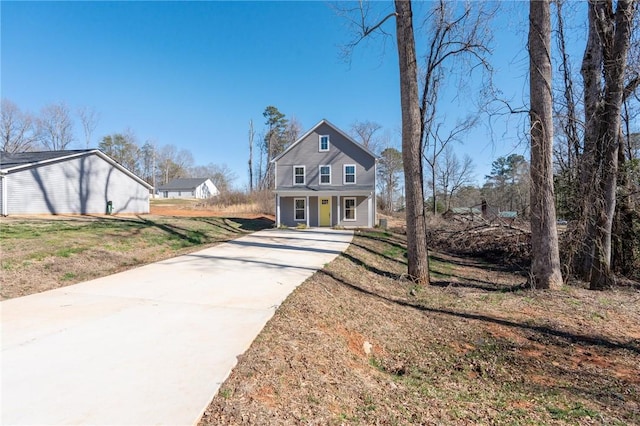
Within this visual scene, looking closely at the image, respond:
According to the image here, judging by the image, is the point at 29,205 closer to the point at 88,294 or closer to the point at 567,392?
the point at 88,294

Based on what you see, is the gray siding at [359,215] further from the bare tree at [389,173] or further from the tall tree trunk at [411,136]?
the bare tree at [389,173]

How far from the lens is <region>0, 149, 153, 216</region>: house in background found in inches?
619

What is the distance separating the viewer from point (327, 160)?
62.4ft

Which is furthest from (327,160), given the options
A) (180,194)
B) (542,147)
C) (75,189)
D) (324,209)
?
(180,194)

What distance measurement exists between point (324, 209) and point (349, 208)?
5.15 feet

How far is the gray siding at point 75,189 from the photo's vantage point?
16.0m

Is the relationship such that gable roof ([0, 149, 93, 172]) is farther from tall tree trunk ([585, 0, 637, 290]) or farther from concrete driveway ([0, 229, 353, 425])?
tall tree trunk ([585, 0, 637, 290])

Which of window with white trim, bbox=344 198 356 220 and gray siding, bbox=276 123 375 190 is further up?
gray siding, bbox=276 123 375 190

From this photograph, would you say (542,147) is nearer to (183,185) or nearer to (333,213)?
(333,213)

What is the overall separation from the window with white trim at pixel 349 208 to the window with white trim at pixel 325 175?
1634 mm

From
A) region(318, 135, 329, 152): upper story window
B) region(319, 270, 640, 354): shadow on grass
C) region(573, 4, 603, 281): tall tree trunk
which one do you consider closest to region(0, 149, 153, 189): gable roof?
region(318, 135, 329, 152): upper story window

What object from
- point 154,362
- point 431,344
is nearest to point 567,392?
point 431,344

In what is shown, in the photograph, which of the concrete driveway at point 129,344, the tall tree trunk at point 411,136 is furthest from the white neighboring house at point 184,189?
the concrete driveway at point 129,344

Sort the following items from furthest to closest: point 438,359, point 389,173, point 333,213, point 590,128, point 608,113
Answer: point 389,173 → point 333,213 → point 590,128 → point 608,113 → point 438,359
